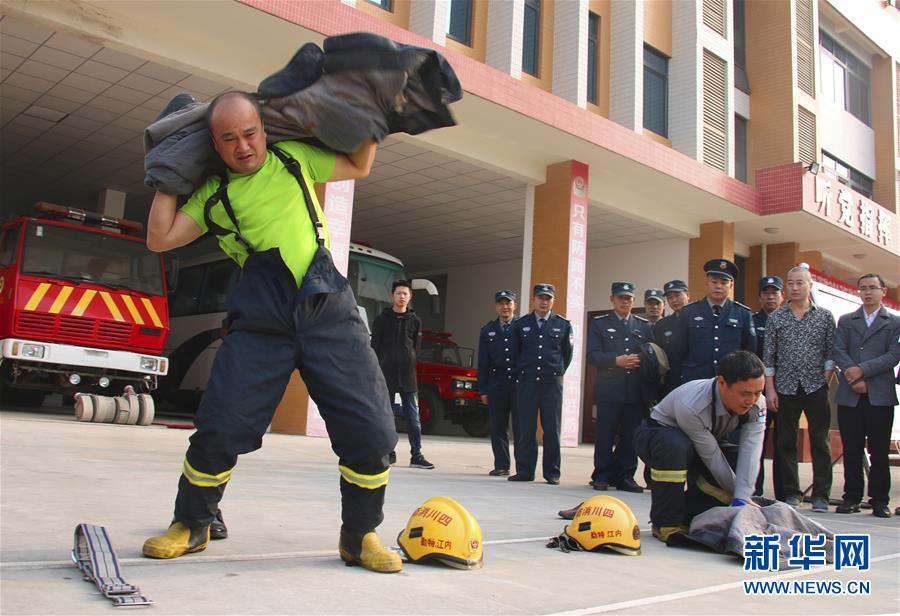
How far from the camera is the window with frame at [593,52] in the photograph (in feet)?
51.2

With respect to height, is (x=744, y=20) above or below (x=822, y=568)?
above

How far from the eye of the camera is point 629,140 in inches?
543

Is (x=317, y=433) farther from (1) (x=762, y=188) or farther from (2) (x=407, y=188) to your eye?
(1) (x=762, y=188)

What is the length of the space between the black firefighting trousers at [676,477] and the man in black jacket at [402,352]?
3857 millimetres

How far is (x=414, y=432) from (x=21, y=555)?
5.30 meters

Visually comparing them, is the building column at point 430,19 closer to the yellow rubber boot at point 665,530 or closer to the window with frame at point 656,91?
the window with frame at point 656,91

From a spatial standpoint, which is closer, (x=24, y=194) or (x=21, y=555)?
(x=21, y=555)

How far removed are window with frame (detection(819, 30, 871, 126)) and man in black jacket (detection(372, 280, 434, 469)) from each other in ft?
54.1

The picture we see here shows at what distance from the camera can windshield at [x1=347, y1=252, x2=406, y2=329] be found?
1339 centimetres

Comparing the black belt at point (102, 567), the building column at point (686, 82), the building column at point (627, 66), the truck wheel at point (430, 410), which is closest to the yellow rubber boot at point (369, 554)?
the black belt at point (102, 567)

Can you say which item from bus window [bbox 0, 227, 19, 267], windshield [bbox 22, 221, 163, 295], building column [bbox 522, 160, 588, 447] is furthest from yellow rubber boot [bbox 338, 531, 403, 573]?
building column [bbox 522, 160, 588, 447]

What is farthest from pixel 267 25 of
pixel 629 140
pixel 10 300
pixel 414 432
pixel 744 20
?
pixel 744 20

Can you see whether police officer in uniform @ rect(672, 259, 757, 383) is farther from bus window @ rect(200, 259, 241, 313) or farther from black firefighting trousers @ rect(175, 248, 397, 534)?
bus window @ rect(200, 259, 241, 313)

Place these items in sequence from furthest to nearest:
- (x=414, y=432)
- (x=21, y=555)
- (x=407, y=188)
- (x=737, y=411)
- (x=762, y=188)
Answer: (x=762, y=188) < (x=407, y=188) < (x=414, y=432) < (x=737, y=411) < (x=21, y=555)
